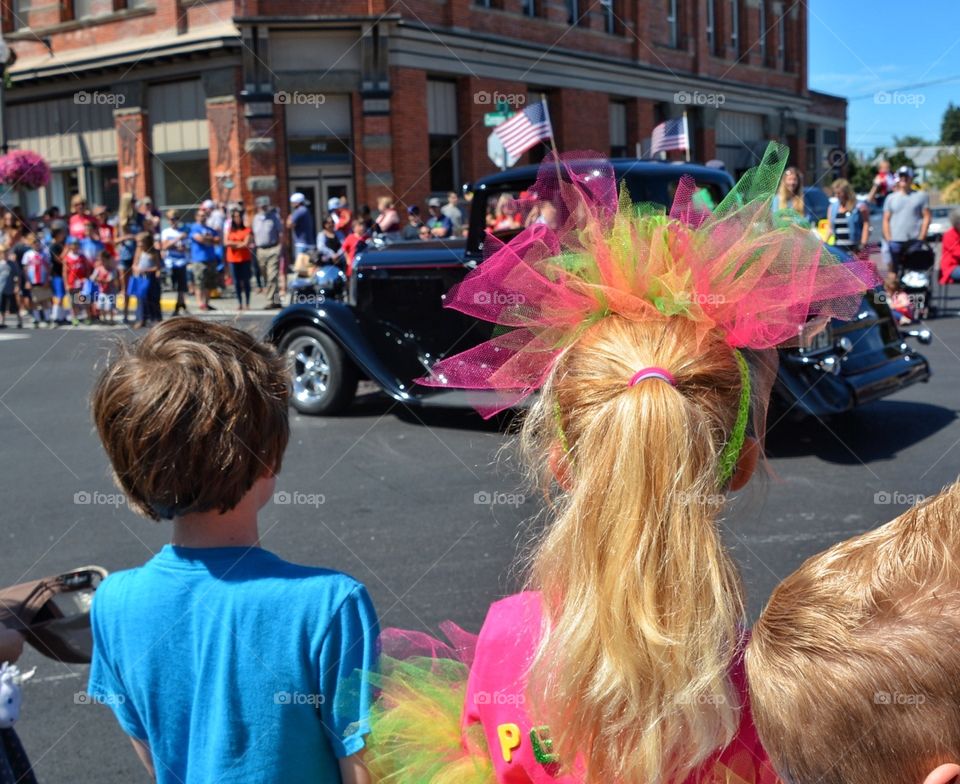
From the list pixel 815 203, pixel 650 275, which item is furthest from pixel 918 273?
pixel 650 275

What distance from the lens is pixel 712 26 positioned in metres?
32.0

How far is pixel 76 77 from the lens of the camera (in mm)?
24312

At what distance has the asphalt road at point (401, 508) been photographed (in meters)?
3.96

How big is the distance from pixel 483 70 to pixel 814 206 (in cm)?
1039

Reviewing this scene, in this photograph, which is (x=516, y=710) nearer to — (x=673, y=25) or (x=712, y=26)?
(x=673, y=25)

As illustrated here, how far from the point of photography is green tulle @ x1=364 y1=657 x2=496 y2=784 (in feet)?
5.16

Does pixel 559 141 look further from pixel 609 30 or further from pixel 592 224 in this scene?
pixel 592 224

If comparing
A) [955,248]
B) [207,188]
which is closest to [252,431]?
[955,248]

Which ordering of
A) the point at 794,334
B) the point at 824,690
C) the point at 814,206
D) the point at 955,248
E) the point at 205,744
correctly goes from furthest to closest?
the point at 814,206, the point at 955,248, the point at 205,744, the point at 794,334, the point at 824,690

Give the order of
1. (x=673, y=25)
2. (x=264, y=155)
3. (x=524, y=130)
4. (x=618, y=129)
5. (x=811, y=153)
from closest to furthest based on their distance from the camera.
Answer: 1. (x=524, y=130)
2. (x=264, y=155)
3. (x=618, y=129)
4. (x=673, y=25)
5. (x=811, y=153)

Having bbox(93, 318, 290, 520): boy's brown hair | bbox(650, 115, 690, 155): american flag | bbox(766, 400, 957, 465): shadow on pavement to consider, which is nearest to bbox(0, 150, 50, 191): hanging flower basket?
bbox(650, 115, 690, 155): american flag

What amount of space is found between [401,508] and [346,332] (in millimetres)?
2838

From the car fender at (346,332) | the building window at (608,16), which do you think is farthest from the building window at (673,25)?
the car fender at (346,332)

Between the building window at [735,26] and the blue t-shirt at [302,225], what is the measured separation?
20.8 m
